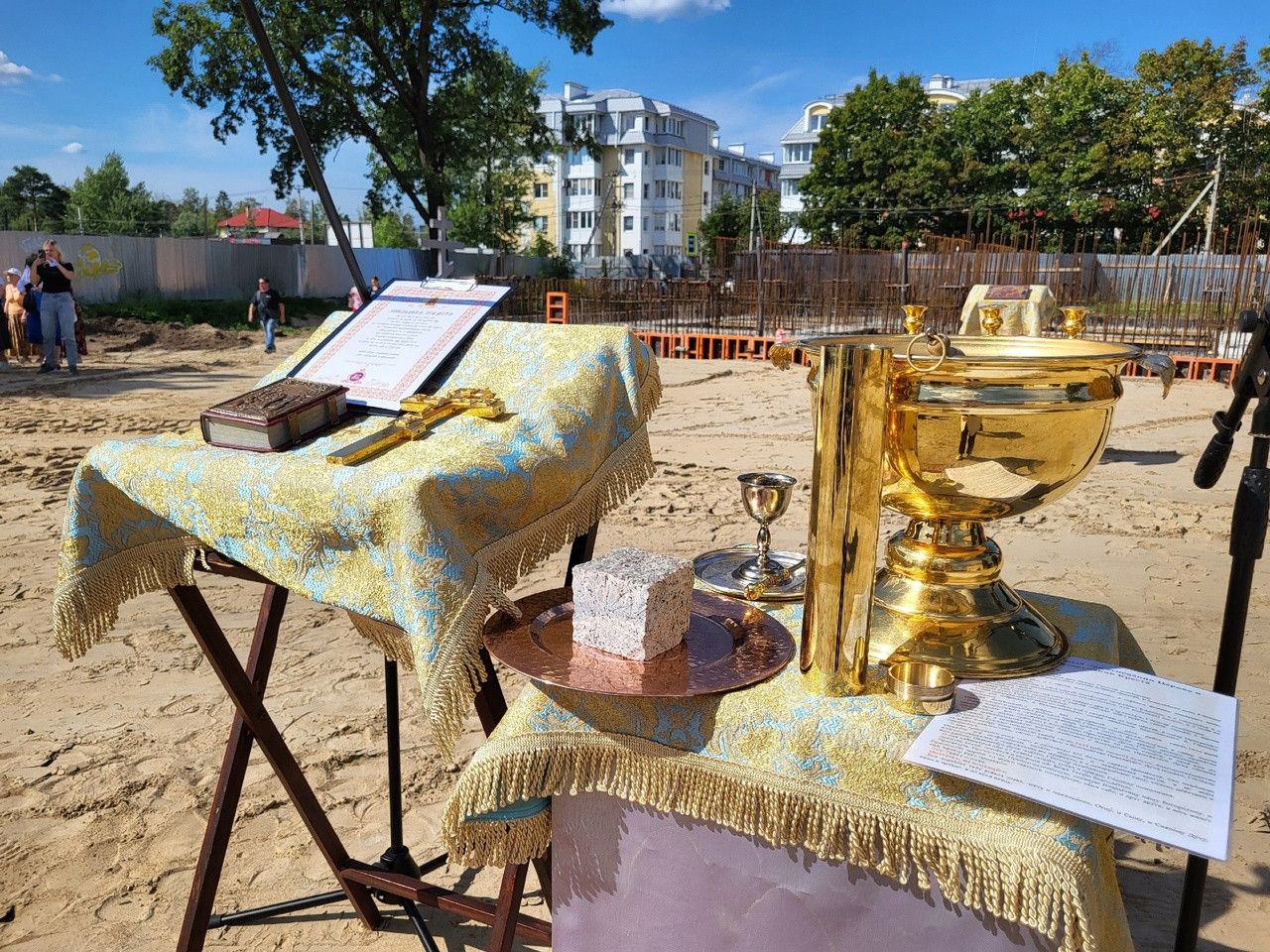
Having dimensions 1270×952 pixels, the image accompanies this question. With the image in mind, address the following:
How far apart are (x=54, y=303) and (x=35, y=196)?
50459 millimetres

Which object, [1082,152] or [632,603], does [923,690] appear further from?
[1082,152]

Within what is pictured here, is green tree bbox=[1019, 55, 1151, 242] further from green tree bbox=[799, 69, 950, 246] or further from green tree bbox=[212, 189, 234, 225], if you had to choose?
green tree bbox=[212, 189, 234, 225]

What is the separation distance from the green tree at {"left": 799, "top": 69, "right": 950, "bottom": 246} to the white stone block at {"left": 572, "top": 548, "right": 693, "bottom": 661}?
34.8m

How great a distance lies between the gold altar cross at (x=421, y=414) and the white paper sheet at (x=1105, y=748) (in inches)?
36.1

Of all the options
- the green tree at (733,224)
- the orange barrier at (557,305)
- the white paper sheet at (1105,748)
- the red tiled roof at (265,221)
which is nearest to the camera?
the white paper sheet at (1105,748)

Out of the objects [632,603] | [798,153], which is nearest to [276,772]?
[632,603]

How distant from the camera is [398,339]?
6.23 feet

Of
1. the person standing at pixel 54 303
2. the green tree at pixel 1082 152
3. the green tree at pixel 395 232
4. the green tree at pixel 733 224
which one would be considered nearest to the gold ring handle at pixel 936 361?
the person standing at pixel 54 303

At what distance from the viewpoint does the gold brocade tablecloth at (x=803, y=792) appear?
105 cm

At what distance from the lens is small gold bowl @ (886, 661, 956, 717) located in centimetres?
119

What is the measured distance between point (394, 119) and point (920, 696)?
994 inches

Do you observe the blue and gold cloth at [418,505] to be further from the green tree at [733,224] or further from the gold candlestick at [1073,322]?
the green tree at [733,224]

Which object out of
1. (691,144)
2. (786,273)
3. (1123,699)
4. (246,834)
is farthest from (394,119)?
(691,144)

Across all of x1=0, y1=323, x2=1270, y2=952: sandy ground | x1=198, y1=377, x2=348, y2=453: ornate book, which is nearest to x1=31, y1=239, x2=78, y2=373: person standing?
x1=0, y1=323, x2=1270, y2=952: sandy ground
